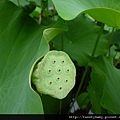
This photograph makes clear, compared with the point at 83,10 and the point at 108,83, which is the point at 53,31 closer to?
the point at 83,10

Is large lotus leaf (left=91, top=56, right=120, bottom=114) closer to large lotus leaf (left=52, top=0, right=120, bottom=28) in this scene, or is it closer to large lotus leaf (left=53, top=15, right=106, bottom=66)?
large lotus leaf (left=53, top=15, right=106, bottom=66)

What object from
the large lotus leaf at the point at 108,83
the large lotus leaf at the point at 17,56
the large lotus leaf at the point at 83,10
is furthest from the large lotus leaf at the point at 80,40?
the large lotus leaf at the point at 83,10

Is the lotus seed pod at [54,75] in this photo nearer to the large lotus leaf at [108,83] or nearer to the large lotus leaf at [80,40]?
the large lotus leaf at [108,83]

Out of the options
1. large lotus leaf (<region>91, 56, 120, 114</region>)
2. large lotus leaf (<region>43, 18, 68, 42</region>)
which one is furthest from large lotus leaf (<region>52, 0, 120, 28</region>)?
large lotus leaf (<region>91, 56, 120, 114</region>)

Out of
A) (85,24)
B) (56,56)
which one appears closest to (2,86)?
(56,56)

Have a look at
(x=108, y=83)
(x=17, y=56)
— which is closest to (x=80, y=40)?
(x=108, y=83)

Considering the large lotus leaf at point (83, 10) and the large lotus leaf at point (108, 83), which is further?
the large lotus leaf at point (108, 83)
